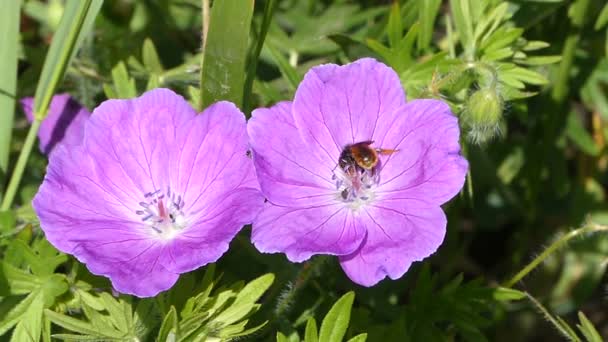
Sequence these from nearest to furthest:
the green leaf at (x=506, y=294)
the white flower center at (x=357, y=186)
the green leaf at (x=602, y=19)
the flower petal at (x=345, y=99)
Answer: the flower petal at (x=345, y=99), the white flower center at (x=357, y=186), the green leaf at (x=506, y=294), the green leaf at (x=602, y=19)

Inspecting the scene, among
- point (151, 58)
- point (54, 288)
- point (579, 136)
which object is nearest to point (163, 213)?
point (54, 288)

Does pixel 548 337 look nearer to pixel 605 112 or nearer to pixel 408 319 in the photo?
pixel 605 112

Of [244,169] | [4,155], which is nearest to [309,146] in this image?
[244,169]

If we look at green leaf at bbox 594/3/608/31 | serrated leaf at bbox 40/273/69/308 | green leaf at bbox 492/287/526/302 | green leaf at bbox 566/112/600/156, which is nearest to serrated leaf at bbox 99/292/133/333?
serrated leaf at bbox 40/273/69/308

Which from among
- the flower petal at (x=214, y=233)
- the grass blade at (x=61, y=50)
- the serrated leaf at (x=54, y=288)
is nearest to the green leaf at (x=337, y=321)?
the flower petal at (x=214, y=233)

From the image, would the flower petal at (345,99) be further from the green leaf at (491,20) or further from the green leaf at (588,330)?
the green leaf at (588,330)
